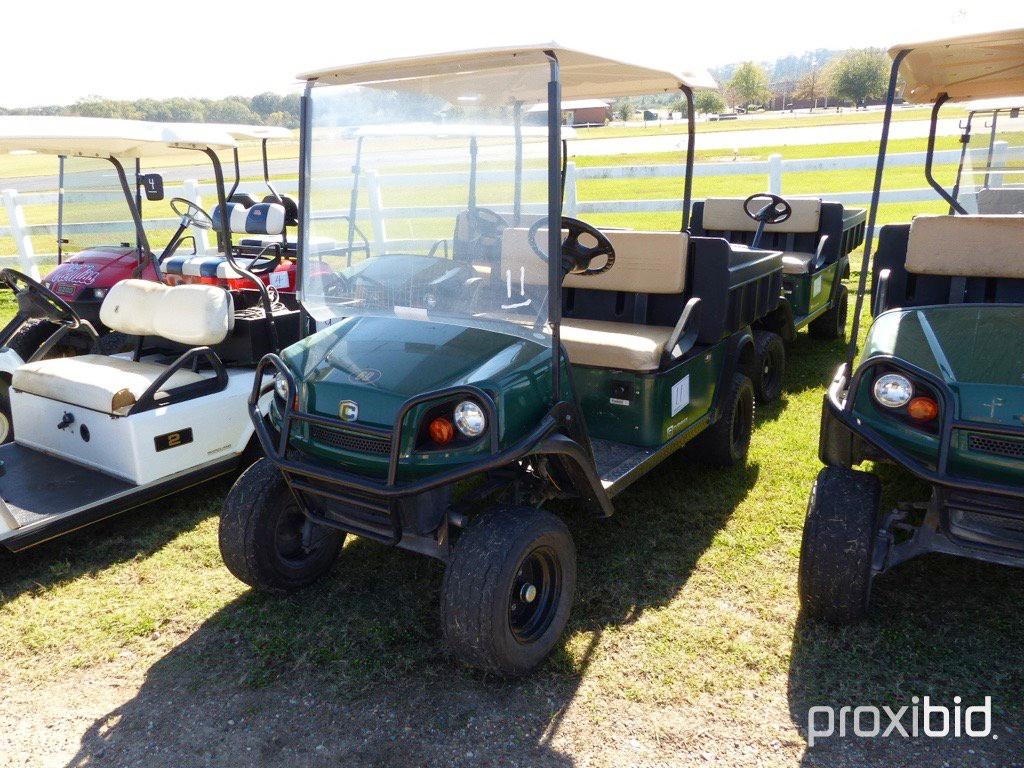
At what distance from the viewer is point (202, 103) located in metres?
61.9

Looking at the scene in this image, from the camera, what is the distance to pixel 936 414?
272cm

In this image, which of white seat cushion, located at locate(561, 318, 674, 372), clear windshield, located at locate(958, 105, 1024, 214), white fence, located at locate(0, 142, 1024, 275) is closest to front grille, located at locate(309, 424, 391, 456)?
white seat cushion, located at locate(561, 318, 674, 372)

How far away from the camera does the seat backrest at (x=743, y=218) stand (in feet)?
21.9

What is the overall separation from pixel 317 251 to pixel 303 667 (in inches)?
61.2

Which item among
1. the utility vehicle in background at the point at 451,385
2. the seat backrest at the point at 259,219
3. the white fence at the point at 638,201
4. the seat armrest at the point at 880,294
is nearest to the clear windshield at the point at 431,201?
the utility vehicle in background at the point at 451,385

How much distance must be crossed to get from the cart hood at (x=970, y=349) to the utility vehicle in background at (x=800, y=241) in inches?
91.5

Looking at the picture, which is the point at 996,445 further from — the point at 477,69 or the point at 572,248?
the point at 477,69

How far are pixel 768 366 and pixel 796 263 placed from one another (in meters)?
1.15

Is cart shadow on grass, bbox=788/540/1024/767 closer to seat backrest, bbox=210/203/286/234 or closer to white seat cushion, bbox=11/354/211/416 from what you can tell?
white seat cushion, bbox=11/354/211/416

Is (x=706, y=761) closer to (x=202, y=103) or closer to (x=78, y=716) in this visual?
(x=78, y=716)

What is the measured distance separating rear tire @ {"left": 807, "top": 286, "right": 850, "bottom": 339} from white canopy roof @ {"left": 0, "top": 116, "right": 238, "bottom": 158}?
4.84 meters

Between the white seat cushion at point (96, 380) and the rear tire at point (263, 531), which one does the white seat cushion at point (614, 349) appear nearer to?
the rear tire at point (263, 531)

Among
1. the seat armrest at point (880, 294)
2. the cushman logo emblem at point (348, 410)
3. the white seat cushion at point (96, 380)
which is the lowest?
the white seat cushion at point (96, 380)

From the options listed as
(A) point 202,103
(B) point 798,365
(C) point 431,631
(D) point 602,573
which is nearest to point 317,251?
(C) point 431,631
